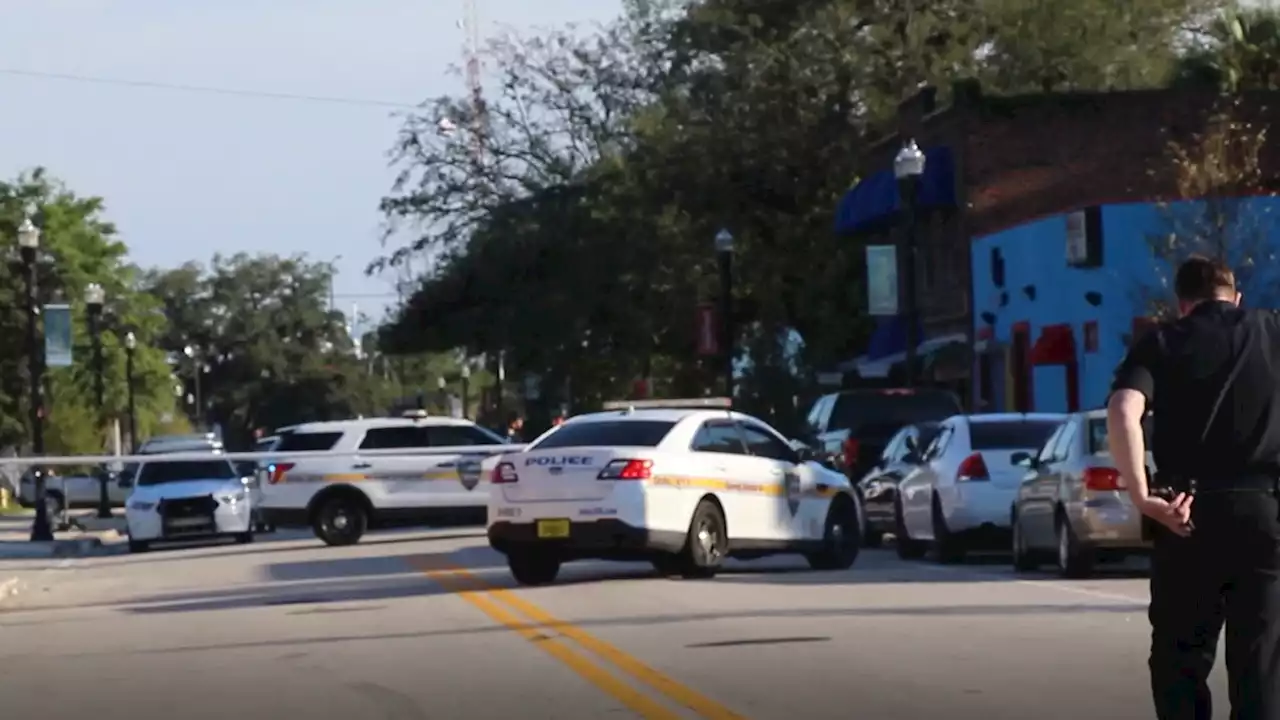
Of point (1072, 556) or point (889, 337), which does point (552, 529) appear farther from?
point (889, 337)

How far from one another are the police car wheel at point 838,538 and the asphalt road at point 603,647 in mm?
355

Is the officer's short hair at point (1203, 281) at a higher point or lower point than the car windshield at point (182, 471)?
higher

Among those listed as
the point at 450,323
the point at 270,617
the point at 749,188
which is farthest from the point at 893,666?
the point at 450,323

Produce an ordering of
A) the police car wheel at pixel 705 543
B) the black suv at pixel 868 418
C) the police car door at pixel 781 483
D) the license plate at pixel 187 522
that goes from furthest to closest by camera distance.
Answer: the license plate at pixel 187 522, the black suv at pixel 868 418, the police car door at pixel 781 483, the police car wheel at pixel 705 543

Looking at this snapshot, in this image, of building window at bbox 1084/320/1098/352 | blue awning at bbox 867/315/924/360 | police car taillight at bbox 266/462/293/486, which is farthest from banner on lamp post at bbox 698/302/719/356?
police car taillight at bbox 266/462/293/486

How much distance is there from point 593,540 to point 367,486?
46.1 feet

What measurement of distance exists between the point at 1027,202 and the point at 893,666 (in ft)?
120

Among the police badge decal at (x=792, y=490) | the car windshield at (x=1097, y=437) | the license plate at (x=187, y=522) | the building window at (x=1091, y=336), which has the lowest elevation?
the license plate at (x=187, y=522)

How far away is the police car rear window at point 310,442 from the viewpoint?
119 ft

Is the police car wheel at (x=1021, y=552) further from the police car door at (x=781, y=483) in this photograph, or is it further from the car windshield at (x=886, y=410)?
the car windshield at (x=886, y=410)

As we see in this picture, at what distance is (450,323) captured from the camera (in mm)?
64250

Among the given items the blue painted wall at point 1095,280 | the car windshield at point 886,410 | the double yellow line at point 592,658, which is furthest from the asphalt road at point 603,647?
the blue painted wall at point 1095,280

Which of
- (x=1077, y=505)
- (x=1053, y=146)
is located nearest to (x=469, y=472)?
(x=1077, y=505)

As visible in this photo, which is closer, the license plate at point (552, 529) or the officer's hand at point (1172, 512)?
the officer's hand at point (1172, 512)
